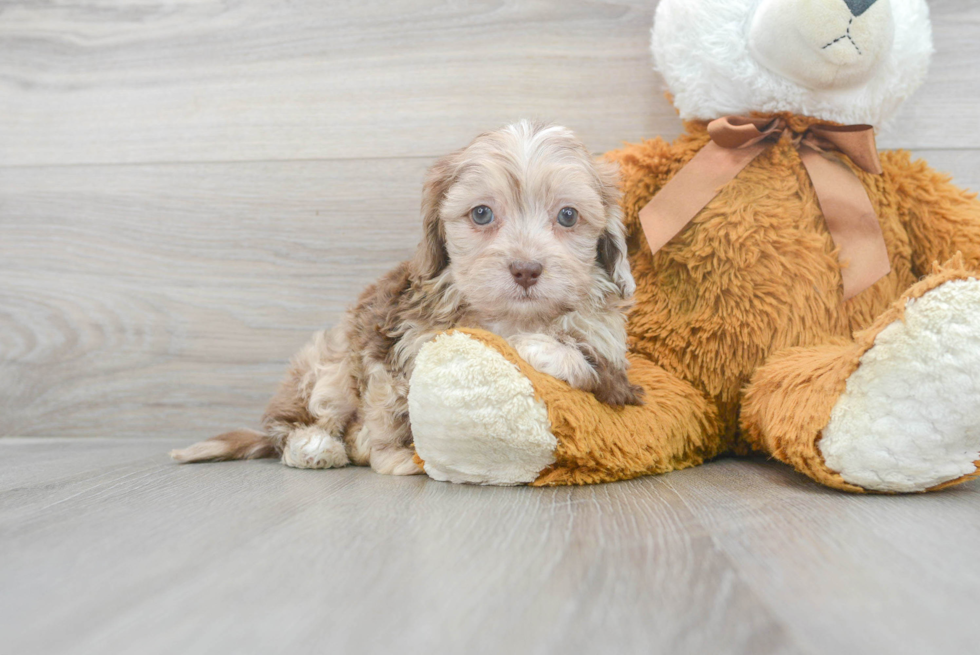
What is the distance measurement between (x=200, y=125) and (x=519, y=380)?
1374 mm

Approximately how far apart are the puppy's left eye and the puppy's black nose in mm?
145

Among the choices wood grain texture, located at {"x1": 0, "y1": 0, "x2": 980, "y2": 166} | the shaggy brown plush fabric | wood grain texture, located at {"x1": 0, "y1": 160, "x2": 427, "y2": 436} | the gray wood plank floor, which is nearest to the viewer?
the gray wood plank floor

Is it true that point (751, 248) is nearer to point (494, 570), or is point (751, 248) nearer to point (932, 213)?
point (932, 213)

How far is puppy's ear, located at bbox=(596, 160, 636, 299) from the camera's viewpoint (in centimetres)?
135

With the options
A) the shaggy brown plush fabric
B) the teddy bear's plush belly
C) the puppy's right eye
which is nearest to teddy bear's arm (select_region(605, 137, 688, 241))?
the shaggy brown plush fabric

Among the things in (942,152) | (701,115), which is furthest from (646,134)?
(942,152)

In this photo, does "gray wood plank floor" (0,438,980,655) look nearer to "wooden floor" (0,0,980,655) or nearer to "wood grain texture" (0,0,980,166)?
"wooden floor" (0,0,980,655)

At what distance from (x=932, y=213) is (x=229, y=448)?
62.9 inches

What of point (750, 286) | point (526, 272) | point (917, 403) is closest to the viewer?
point (917, 403)

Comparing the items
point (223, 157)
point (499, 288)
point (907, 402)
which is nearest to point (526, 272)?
Result: point (499, 288)

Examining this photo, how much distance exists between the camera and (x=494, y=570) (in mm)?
812

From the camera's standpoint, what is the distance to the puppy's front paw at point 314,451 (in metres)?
1.49

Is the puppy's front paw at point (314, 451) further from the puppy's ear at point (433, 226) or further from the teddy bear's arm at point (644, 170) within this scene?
the teddy bear's arm at point (644, 170)

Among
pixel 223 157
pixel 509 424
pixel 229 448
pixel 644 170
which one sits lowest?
pixel 229 448
